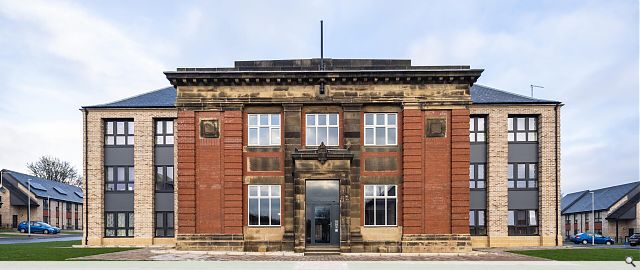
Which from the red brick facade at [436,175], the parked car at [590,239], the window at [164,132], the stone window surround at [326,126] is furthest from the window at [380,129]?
the parked car at [590,239]

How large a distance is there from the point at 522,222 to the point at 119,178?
91.7 feet

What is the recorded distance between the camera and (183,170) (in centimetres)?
2756

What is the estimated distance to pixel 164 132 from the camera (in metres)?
35.8

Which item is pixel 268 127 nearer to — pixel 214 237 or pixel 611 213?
pixel 214 237

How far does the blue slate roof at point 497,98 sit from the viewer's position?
35562 mm

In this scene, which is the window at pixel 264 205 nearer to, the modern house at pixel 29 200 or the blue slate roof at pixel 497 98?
the blue slate roof at pixel 497 98

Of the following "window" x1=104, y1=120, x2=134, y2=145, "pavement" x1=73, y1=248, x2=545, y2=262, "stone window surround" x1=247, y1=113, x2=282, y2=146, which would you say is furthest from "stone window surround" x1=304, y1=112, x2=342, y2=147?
"window" x1=104, y1=120, x2=134, y2=145

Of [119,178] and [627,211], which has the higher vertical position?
[119,178]

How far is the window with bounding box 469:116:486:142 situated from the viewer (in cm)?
3581

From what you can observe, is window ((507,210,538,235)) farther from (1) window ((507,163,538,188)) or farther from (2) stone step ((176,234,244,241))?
(2) stone step ((176,234,244,241))

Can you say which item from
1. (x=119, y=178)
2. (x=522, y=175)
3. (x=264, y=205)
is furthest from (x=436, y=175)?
(x=119, y=178)

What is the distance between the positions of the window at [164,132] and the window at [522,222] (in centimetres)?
2398

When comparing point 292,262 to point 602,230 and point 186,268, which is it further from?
point 602,230

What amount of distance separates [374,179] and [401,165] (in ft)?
5.32
